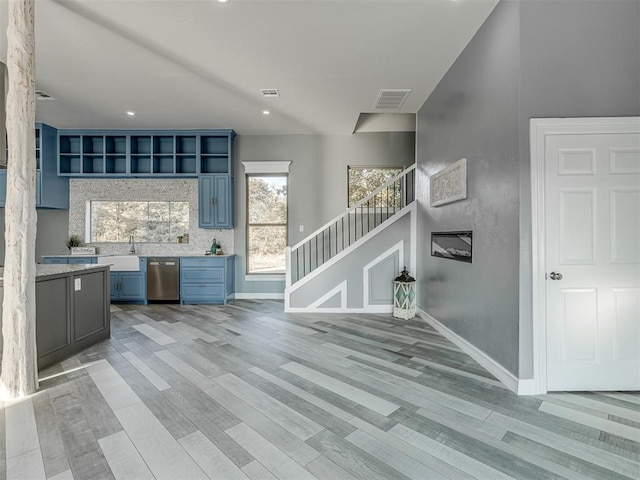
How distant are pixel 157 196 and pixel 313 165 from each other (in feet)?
10.2

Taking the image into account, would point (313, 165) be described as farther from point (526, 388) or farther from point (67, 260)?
point (526, 388)

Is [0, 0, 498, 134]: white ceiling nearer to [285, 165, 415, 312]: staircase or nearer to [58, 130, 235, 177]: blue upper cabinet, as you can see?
[58, 130, 235, 177]: blue upper cabinet

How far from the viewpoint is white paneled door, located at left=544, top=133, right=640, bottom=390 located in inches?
91.4

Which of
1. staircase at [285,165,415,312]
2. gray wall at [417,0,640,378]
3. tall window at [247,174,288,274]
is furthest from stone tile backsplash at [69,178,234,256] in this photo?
gray wall at [417,0,640,378]

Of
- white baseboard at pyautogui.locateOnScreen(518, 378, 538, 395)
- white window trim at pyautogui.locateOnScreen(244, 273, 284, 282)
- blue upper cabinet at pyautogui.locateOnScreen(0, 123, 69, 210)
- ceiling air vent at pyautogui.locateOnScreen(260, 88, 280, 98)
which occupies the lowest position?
white baseboard at pyautogui.locateOnScreen(518, 378, 538, 395)

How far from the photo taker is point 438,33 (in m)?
2.95

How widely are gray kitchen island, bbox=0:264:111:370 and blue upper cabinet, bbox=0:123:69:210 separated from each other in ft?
9.96

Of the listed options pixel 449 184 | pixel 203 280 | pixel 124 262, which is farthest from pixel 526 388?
pixel 124 262

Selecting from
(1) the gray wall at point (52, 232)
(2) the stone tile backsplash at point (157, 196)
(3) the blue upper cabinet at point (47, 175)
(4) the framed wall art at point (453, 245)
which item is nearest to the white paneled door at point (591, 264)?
(4) the framed wall art at point (453, 245)

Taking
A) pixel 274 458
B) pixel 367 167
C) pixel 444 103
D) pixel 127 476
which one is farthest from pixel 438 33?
pixel 127 476

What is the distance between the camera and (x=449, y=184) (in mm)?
3484

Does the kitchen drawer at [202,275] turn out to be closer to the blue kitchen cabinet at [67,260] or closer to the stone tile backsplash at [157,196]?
the stone tile backsplash at [157,196]

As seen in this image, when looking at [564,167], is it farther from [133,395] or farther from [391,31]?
[133,395]

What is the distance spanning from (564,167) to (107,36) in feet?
13.9
